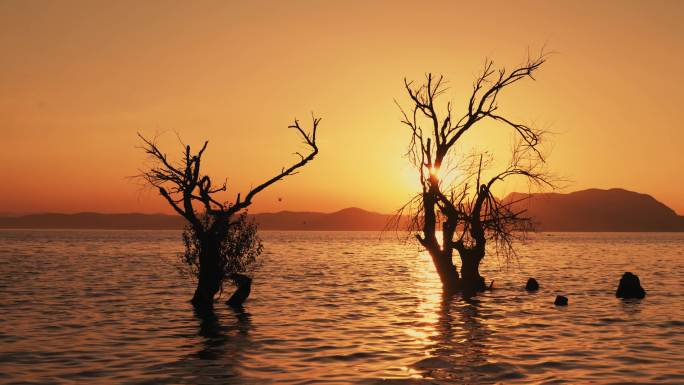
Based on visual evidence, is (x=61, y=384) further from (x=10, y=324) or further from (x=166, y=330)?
(x=10, y=324)

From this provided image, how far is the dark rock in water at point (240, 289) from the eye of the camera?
33.7 metres

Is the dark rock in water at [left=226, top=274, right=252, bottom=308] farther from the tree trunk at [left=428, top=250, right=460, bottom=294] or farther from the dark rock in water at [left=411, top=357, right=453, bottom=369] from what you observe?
the dark rock in water at [left=411, top=357, right=453, bottom=369]

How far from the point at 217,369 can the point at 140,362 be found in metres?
2.59

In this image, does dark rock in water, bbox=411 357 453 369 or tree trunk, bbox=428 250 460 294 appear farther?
tree trunk, bbox=428 250 460 294

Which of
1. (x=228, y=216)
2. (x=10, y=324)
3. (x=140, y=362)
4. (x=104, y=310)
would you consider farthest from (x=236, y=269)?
(x=140, y=362)

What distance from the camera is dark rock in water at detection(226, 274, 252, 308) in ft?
110

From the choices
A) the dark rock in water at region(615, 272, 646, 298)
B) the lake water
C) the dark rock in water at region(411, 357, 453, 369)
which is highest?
the dark rock in water at region(615, 272, 646, 298)

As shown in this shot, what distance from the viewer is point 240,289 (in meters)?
34.1

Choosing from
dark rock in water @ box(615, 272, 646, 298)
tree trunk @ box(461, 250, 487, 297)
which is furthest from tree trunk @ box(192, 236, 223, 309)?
dark rock in water @ box(615, 272, 646, 298)

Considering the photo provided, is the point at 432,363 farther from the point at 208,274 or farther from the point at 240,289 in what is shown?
the point at 240,289

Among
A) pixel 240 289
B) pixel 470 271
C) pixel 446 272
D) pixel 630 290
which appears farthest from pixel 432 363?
pixel 630 290

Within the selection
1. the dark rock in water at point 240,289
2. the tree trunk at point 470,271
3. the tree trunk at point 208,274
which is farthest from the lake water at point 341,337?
the tree trunk at point 470,271

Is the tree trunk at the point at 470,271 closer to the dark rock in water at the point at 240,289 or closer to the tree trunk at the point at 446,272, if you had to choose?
the tree trunk at the point at 446,272

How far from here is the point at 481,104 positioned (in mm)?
38750
